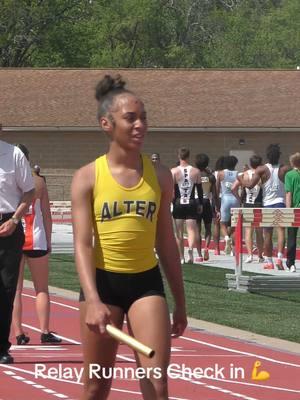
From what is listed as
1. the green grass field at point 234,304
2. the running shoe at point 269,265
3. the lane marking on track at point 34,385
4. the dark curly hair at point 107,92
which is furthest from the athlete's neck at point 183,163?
the dark curly hair at point 107,92

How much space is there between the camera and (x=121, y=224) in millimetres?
6879

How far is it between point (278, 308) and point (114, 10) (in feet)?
198

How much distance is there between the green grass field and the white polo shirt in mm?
3945

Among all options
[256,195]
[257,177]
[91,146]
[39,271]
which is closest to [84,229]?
[39,271]

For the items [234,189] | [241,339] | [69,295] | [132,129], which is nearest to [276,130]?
[234,189]

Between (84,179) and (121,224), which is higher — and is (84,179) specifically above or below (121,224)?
above

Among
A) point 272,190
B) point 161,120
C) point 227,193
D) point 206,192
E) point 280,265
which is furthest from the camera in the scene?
point 161,120

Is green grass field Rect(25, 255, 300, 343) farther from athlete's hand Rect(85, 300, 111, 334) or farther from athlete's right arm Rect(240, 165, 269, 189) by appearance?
athlete's hand Rect(85, 300, 111, 334)

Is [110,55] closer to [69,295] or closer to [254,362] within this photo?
[69,295]

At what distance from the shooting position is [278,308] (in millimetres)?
16516

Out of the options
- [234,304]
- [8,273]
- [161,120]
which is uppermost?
[161,120]

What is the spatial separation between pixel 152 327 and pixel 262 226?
473 inches

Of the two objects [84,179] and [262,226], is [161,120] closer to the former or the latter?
[262,226]

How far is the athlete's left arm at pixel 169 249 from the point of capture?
278 inches
